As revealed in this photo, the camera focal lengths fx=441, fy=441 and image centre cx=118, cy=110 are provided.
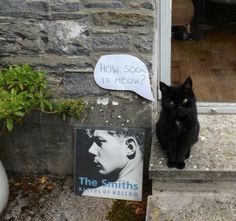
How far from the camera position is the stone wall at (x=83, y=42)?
2730 mm

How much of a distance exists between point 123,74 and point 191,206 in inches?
37.0

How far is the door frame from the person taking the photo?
9.56 feet

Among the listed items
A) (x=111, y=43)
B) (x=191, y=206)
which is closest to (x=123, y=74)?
(x=111, y=43)

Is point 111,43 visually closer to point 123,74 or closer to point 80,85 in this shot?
point 123,74

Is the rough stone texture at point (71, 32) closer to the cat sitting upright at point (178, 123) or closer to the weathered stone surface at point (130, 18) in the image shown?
the weathered stone surface at point (130, 18)

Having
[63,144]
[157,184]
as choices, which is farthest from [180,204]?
[63,144]

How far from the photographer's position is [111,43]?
110 inches

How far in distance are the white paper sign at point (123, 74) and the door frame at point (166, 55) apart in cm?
27

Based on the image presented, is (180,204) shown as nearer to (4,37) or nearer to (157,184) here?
(157,184)

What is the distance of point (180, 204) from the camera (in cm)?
273

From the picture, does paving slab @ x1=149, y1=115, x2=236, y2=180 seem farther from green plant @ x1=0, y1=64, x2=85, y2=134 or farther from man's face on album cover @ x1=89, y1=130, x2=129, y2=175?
green plant @ x1=0, y1=64, x2=85, y2=134

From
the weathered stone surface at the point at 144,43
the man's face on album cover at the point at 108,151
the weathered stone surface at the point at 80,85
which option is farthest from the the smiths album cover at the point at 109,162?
the weathered stone surface at the point at 144,43

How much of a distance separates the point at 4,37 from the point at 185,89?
122 centimetres

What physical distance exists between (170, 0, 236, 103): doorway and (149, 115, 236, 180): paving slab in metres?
0.32
